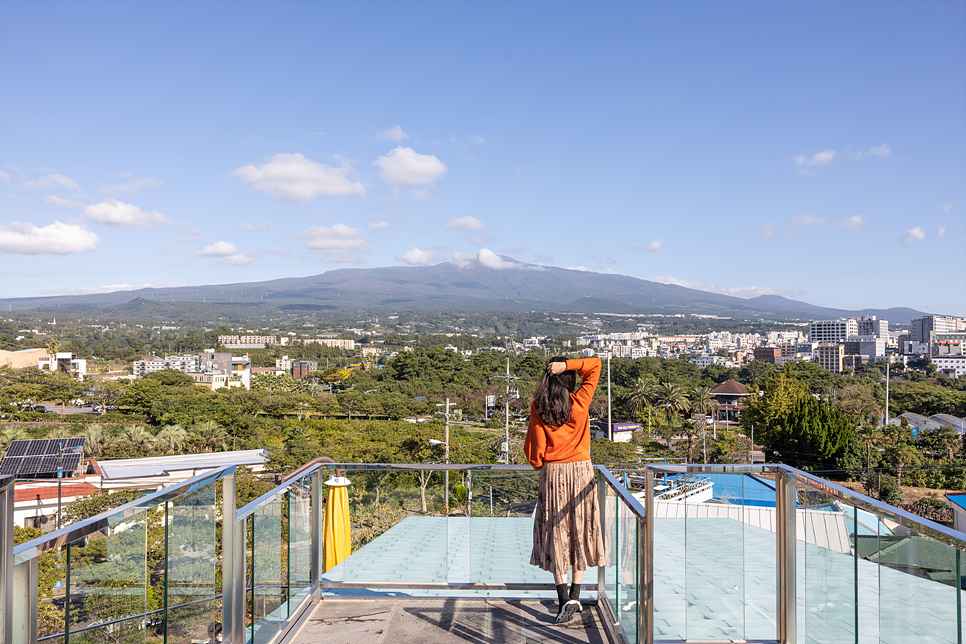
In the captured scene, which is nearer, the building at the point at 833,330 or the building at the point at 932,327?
the building at the point at 932,327

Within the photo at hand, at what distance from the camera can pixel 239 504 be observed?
2.10 meters

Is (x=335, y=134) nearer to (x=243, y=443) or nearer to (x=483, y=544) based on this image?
(x=243, y=443)

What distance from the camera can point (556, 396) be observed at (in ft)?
8.00

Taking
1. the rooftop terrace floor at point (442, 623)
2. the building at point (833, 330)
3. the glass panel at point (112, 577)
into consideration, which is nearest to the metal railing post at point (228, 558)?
the glass panel at point (112, 577)

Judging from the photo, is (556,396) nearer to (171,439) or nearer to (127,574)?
(127,574)

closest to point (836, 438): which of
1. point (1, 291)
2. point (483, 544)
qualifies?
point (483, 544)

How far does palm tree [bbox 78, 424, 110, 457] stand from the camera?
27.5 meters

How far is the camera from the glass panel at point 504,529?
297 centimetres

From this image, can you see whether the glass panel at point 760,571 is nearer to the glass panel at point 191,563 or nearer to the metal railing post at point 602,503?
the metal railing post at point 602,503

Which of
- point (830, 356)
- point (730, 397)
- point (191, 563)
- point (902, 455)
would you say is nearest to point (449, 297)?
point (830, 356)

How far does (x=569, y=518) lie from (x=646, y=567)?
1.58 feet

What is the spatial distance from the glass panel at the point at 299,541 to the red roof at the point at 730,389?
45.7 meters

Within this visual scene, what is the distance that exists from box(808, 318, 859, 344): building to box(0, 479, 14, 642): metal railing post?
12923 cm

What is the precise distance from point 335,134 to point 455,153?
12413mm
